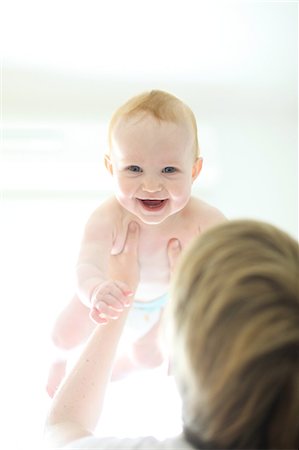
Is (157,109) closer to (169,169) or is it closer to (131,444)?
(169,169)

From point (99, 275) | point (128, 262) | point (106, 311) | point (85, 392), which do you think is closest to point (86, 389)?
point (85, 392)

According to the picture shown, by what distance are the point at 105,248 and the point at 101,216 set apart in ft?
0.20

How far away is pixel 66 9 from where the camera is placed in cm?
147

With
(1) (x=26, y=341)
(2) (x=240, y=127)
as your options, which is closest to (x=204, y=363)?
(1) (x=26, y=341)

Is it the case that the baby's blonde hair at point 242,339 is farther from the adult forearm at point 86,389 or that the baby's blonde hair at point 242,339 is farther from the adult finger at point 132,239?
the adult finger at point 132,239

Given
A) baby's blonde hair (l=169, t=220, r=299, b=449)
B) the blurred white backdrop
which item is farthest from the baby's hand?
the blurred white backdrop

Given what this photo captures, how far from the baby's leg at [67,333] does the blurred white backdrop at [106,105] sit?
0.51ft

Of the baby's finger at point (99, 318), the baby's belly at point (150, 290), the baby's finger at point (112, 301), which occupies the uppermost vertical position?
the baby's belly at point (150, 290)

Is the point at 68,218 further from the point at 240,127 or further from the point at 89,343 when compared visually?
the point at 89,343

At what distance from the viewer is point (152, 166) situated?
3.38ft

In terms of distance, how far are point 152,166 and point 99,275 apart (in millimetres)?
177

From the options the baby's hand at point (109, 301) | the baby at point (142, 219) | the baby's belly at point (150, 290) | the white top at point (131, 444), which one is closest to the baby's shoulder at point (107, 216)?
the baby at point (142, 219)

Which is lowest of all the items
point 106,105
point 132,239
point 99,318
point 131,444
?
point 131,444

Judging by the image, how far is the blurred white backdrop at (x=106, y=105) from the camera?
1.48 meters
